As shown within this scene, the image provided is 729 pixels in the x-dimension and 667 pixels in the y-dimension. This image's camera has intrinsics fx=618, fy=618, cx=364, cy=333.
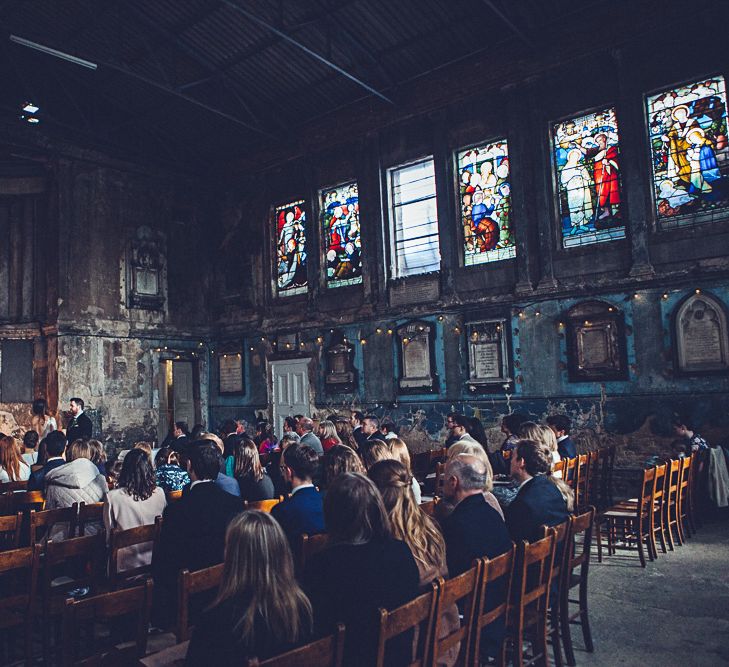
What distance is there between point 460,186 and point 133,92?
8.79m

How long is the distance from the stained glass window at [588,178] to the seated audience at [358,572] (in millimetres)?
9390

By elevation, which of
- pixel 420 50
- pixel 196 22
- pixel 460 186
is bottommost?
pixel 460 186

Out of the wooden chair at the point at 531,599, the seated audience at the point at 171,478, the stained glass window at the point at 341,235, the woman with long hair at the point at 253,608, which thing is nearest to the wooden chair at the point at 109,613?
the woman with long hair at the point at 253,608

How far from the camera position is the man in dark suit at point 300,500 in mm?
3943

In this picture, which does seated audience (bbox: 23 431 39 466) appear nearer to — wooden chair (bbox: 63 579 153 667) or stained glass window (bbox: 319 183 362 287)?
wooden chair (bbox: 63 579 153 667)

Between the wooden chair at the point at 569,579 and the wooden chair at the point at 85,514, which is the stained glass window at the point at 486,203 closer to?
the wooden chair at the point at 569,579

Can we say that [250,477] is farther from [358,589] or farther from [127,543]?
[358,589]

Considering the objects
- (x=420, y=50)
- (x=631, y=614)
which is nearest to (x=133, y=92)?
(x=420, y=50)

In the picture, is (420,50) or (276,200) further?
(276,200)

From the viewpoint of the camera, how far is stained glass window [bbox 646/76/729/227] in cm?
977

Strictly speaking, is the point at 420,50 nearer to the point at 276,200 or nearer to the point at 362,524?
the point at 276,200

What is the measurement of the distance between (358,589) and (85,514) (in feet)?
10.3

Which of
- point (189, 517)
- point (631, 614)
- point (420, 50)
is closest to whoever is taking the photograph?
point (189, 517)

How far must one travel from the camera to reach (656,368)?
10.0 metres
